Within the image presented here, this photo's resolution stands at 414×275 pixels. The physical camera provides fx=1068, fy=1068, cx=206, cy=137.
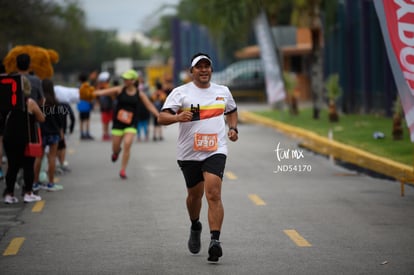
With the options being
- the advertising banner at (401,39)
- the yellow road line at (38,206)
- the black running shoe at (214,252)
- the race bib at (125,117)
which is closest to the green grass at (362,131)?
the advertising banner at (401,39)

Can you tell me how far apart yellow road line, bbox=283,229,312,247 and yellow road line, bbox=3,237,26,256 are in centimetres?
267

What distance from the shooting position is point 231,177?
17.2m

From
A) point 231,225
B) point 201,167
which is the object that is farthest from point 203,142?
point 231,225

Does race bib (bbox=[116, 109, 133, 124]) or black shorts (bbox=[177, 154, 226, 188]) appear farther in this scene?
race bib (bbox=[116, 109, 133, 124])

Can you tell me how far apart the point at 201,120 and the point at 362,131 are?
1662 cm

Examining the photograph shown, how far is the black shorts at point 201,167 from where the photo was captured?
9500 millimetres

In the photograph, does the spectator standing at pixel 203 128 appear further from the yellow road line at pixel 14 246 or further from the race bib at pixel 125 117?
the race bib at pixel 125 117

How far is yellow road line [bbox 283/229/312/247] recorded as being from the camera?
10.2 metres

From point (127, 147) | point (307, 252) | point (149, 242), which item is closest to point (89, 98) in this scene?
point (127, 147)

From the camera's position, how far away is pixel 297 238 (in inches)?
415

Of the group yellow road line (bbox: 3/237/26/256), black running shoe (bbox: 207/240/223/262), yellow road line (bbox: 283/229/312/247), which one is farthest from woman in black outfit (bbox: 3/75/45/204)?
black running shoe (bbox: 207/240/223/262)

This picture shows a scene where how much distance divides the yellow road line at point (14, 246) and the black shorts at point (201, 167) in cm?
181

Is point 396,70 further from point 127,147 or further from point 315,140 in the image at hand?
point 315,140

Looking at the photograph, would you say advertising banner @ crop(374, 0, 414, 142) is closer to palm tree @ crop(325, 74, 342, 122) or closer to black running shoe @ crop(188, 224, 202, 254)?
black running shoe @ crop(188, 224, 202, 254)
